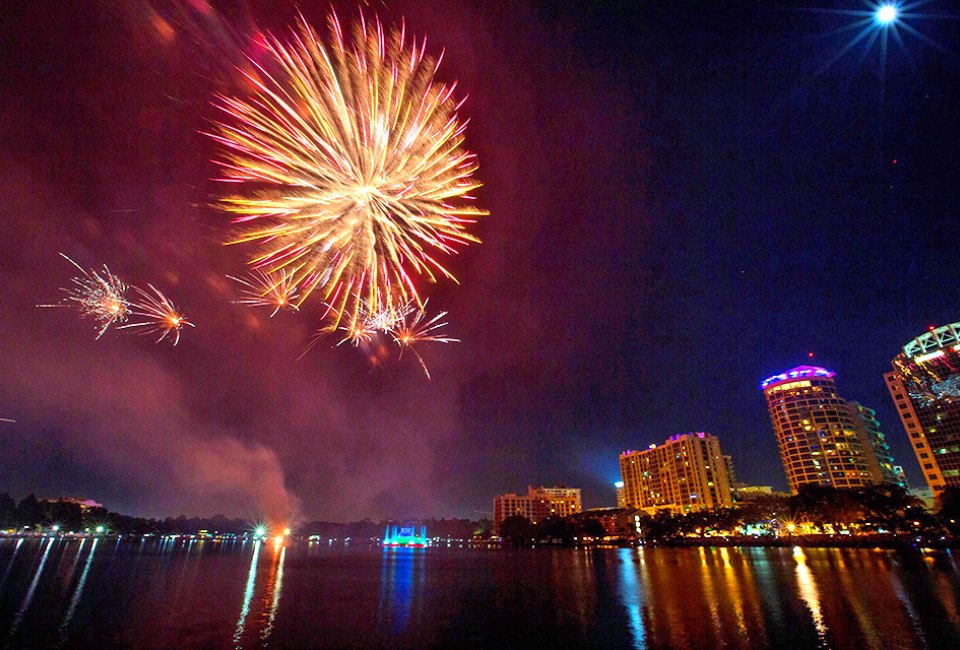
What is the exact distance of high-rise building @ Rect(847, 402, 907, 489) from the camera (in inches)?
5950

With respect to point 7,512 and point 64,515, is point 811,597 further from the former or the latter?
point 64,515

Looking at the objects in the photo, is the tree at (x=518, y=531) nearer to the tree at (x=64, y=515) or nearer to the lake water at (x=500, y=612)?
the lake water at (x=500, y=612)

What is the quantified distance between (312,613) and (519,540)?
145 m

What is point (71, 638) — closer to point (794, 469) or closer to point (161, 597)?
point (161, 597)

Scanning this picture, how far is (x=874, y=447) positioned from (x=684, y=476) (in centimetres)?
6514

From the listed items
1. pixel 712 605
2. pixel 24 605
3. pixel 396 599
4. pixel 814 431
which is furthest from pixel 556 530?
pixel 24 605

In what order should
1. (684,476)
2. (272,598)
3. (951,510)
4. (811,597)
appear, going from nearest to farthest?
(811,597)
(272,598)
(951,510)
(684,476)

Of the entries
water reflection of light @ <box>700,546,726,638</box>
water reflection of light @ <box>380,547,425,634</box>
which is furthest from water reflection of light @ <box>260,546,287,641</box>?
water reflection of light @ <box>700,546,726,638</box>

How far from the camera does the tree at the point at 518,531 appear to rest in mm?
156625

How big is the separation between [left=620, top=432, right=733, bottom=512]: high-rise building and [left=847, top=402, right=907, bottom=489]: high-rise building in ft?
143

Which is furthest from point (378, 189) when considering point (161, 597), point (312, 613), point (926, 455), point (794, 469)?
point (794, 469)

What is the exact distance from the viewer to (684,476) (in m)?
168

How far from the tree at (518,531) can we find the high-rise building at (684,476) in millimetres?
53515

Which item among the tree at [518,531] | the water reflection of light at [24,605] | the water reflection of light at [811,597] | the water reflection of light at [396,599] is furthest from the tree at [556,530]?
the water reflection of light at [24,605]
